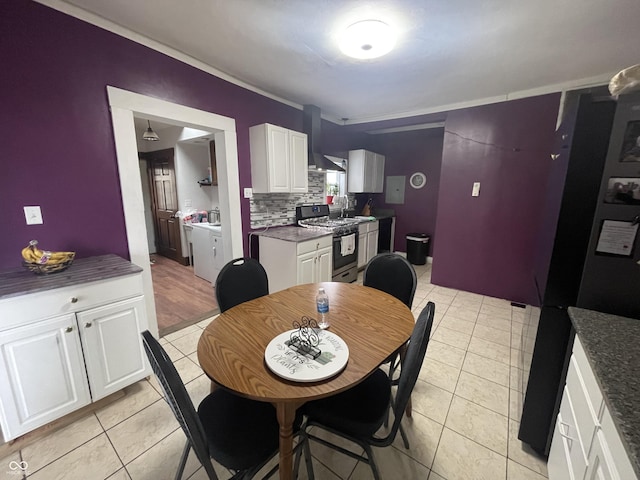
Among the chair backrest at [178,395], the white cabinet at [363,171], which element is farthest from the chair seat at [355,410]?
the white cabinet at [363,171]

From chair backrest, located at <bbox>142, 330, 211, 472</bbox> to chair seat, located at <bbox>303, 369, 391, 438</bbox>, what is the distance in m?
0.49

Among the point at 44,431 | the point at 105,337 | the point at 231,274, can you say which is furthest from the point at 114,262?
the point at 44,431

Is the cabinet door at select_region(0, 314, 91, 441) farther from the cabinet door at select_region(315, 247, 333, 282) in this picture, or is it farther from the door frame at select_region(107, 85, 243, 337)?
the cabinet door at select_region(315, 247, 333, 282)

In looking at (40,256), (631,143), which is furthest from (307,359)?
(40,256)

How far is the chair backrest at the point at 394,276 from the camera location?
178 cm

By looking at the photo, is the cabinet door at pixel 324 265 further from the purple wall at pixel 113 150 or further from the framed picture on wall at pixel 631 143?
the framed picture on wall at pixel 631 143

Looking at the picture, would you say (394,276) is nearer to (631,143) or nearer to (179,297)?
(631,143)

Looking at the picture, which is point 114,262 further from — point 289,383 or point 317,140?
point 317,140

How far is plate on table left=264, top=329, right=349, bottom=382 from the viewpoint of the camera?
0.94 m

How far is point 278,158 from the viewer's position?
2.94m

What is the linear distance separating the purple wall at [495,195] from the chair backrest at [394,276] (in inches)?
75.8

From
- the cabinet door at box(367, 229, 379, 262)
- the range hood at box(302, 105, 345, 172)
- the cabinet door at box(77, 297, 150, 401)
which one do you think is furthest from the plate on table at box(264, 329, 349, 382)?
the cabinet door at box(367, 229, 379, 262)

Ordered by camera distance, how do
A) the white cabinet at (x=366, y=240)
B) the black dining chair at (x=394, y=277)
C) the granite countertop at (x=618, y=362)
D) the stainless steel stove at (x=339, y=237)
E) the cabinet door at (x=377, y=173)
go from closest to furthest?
the granite countertop at (x=618, y=362) → the black dining chair at (x=394, y=277) → the stainless steel stove at (x=339, y=237) → the white cabinet at (x=366, y=240) → the cabinet door at (x=377, y=173)

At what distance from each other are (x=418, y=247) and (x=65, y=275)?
460 cm
